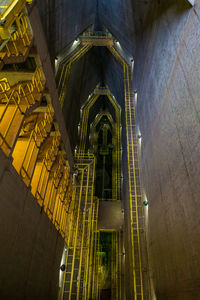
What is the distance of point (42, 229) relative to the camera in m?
9.55

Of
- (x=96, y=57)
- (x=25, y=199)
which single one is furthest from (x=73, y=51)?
(x=25, y=199)

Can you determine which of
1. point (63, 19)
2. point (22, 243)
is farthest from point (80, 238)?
point (63, 19)

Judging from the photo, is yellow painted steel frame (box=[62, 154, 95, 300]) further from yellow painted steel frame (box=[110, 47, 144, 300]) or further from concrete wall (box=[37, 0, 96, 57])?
concrete wall (box=[37, 0, 96, 57])

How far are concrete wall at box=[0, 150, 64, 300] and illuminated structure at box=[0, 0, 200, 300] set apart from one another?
0.12 ft

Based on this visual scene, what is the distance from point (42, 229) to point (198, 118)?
8.07 meters

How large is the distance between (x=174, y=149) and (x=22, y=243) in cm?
658

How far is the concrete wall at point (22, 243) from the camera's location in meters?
6.25

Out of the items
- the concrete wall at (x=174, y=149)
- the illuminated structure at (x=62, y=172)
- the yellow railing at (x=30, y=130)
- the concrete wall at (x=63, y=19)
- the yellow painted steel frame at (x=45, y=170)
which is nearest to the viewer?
the concrete wall at (x=174, y=149)

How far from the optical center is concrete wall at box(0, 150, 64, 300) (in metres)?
6.25

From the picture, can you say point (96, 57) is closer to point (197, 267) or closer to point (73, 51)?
point (73, 51)

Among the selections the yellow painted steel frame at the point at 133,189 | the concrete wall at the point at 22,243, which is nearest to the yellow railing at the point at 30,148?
the concrete wall at the point at 22,243

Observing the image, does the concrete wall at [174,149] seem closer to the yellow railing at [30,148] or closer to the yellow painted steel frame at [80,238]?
the yellow painted steel frame at [80,238]

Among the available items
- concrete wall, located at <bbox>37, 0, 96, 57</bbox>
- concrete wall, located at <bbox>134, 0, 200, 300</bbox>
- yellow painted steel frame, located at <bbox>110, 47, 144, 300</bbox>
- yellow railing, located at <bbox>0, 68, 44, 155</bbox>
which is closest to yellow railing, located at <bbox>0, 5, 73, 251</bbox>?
yellow railing, located at <bbox>0, 68, 44, 155</bbox>

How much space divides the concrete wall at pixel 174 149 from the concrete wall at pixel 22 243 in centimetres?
531
